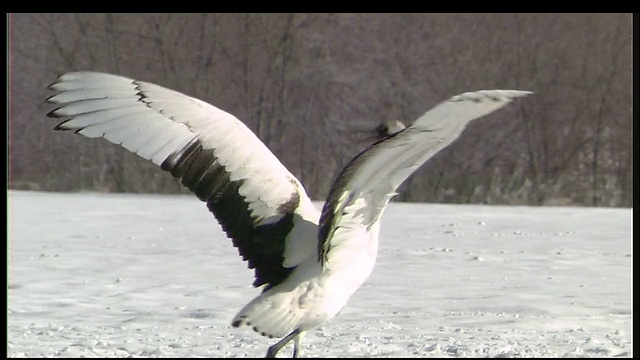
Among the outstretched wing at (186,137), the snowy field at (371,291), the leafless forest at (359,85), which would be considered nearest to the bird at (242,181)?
the outstretched wing at (186,137)

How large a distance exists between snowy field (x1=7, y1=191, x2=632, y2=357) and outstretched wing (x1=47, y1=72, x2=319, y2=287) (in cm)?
159

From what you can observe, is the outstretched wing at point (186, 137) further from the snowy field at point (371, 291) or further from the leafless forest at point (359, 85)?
the leafless forest at point (359, 85)

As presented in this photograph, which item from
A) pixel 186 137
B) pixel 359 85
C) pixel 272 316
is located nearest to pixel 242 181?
pixel 186 137

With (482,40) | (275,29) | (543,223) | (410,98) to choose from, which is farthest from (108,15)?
(543,223)

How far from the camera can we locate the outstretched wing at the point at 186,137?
10.3ft

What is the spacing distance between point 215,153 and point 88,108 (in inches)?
18.0

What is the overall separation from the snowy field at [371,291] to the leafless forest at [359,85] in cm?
406

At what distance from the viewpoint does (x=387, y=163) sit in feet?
9.11

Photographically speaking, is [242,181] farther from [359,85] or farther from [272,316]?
[359,85]

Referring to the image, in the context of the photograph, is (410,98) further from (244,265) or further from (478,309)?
(478,309)

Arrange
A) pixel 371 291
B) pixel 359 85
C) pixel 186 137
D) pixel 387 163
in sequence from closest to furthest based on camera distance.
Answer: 1. pixel 387 163
2. pixel 186 137
3. pixel 371 291
4. pixel 359 85

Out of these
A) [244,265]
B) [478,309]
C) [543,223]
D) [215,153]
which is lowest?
[543,223]

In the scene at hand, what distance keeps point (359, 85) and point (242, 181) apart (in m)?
13.1

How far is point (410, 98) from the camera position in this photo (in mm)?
15719
